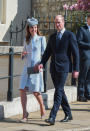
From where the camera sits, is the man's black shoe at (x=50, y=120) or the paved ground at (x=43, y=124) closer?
the paved ground at (x=43, y=124)

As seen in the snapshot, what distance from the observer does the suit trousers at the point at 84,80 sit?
1104 cm

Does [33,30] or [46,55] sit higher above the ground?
[33,30]

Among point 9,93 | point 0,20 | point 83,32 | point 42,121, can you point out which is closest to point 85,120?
point 42,121

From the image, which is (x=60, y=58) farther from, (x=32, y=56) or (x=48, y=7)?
(x=48, y=7)

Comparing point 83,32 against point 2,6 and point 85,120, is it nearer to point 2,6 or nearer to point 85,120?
point 85,120

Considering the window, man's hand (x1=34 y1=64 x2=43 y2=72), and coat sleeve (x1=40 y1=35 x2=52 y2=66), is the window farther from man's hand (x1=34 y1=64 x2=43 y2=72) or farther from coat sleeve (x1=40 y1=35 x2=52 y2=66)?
man's hand (x1=34 y1=64 x2=43 y2=72)

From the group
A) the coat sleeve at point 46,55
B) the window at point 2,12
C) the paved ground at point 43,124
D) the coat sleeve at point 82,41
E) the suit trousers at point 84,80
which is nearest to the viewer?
the paved ground at point 43,124

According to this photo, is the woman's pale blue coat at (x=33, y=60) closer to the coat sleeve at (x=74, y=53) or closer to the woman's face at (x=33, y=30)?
the woman's face at (x=33, y=30)

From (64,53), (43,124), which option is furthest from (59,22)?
(43,124)

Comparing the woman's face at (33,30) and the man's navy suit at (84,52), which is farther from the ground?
the woman's face at (33,30)

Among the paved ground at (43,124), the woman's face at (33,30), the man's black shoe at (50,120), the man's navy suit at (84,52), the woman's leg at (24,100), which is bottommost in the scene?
the paved ground at (43,124)

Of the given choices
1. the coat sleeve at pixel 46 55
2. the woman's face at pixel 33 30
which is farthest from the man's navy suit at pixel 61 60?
the woman's face at pixel 33 30

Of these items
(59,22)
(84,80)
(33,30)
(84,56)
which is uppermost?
(59,22)

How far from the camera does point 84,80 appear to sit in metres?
11.2
